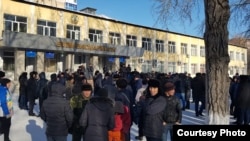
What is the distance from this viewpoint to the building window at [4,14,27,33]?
26.0 meters

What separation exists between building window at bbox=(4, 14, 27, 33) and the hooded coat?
2312 centimetres

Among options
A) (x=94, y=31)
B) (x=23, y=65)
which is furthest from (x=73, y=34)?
(x=23, y=65)

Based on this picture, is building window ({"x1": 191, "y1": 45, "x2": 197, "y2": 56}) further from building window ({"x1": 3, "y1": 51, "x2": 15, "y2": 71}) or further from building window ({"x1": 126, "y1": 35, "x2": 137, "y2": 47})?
building window ({"x1": 3, "y1": 51, "x2": 15, "y2": 71})

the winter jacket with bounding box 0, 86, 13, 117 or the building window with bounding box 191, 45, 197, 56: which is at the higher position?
the building window with bounding box 191, 45, 197, 56

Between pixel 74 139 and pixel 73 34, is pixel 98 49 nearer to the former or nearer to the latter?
pixel 73 34

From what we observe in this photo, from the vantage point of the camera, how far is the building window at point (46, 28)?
28633mm

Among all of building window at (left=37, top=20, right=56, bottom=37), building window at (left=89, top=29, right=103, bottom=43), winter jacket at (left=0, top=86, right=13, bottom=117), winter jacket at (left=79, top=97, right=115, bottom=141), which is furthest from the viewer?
building window at (left=89, top=29, right=103, bottom=43)

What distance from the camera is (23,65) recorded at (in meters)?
26.7

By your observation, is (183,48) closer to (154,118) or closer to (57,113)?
(154,118)

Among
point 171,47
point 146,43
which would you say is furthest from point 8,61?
point 171,47

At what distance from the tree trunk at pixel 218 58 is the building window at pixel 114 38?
30.8 m

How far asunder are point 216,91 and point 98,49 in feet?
90.3

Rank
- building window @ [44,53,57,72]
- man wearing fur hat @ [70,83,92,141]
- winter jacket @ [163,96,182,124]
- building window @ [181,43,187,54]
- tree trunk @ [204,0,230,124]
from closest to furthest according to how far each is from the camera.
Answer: tree trunk @ [204,0,230,124], winter jacket @ [163,96,182,124], man wearing fur hat @ [70,83,92,141], building window @ [44,53,57,72], building window @ [181,43,187,54]

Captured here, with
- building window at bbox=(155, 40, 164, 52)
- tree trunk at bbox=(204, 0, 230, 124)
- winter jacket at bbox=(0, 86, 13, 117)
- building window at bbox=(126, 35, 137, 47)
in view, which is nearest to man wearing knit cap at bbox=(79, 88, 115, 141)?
tree trunk at bbox=(204, 0, 230, 124)
